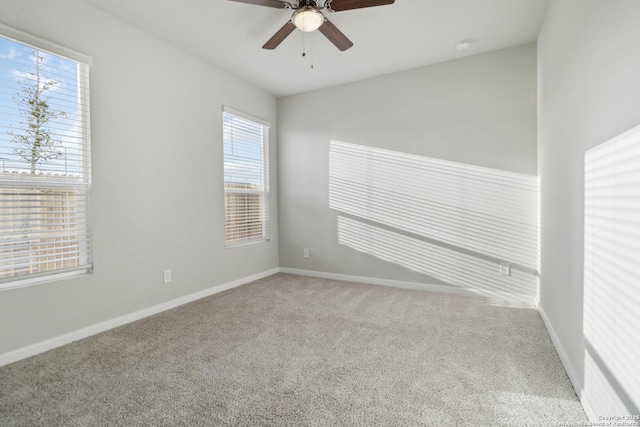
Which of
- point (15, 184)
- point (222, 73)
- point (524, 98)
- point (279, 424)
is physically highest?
point (222, 73)

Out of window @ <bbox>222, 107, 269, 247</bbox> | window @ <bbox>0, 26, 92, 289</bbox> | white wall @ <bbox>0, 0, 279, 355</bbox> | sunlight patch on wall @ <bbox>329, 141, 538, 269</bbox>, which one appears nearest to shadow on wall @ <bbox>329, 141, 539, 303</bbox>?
sunlight patch on wall @ <bbox>329, 141, 538, 269</bbox>

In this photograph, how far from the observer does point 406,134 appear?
379 cm

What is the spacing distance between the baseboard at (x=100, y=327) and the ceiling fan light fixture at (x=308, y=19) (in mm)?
2757

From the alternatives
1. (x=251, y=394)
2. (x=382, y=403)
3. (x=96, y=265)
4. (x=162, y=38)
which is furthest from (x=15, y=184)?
(x=382, y=403)

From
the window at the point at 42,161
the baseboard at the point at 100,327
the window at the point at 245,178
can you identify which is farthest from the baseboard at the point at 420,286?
the window at the point at 42,161

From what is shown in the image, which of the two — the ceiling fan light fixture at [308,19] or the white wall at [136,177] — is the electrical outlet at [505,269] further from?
the white wall at [136,177]

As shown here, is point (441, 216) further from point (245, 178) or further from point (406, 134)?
point (245, 178)

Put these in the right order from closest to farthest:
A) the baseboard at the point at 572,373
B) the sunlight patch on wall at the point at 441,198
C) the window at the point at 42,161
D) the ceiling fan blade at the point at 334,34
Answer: the baseboard at the point at 572,373 < the window at the point at 42,161 < the ceiling fan blade at the point at 334,34 < the sunlight patch on wall at the point at 441,198

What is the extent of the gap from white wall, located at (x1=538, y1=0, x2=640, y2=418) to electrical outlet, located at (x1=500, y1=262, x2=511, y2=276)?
0.46 metres

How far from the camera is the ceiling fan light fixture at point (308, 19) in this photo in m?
2.22

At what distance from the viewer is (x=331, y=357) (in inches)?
83.8

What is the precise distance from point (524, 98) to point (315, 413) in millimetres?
3425

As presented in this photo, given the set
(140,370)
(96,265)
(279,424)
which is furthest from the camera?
(96,265)

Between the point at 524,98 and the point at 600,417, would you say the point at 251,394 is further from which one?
the point at 524,98
